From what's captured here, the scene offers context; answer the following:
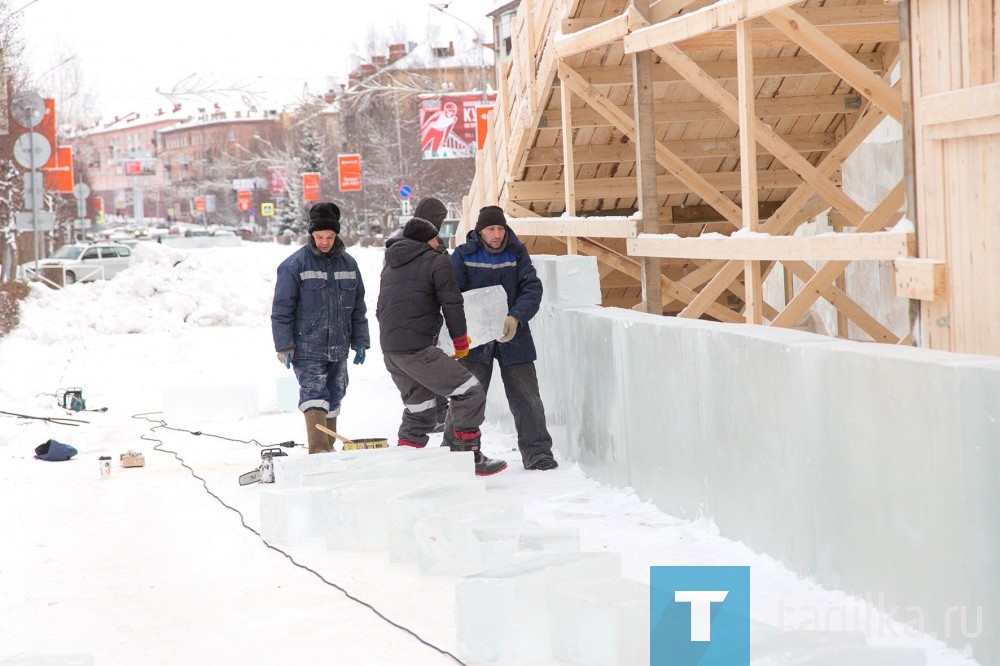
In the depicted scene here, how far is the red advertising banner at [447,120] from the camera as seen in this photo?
3089 centimetres

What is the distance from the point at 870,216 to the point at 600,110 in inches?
96.7

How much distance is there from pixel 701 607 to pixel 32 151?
1988 cm

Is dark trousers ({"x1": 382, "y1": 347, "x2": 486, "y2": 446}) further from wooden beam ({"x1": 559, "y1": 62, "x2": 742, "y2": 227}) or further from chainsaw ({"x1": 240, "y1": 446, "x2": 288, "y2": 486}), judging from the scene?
wooden beam ({"x1": 559, "y1": 62, "x2": 742, "y2": 227})

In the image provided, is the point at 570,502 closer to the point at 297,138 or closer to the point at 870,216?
the point at 870,216

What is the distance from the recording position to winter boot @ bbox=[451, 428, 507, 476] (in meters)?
8.47

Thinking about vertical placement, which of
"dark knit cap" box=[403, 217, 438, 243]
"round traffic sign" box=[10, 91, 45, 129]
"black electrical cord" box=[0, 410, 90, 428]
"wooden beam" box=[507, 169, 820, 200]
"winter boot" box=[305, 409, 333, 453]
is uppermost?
"round traffic sign" box=[10, 91, 45, 129]

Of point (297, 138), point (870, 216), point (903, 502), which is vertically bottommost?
point (903, 502)

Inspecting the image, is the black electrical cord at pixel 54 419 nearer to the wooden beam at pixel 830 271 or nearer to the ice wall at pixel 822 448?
the ice wall at pixel 822 448

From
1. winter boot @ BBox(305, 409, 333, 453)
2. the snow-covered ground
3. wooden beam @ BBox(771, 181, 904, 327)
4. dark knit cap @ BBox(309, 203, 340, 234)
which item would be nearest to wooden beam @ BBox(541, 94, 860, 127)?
wooden beam @ BBox(771, 181, 904, 327)

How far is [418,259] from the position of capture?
826 cm

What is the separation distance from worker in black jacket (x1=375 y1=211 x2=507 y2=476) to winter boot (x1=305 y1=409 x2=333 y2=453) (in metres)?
0.68

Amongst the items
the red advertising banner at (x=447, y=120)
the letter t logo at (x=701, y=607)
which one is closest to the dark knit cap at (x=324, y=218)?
the letter t logo at (x=701, y=607)

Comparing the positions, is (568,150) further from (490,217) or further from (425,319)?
(425,319)

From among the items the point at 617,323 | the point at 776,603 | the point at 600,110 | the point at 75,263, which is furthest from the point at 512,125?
the point at 75,263
